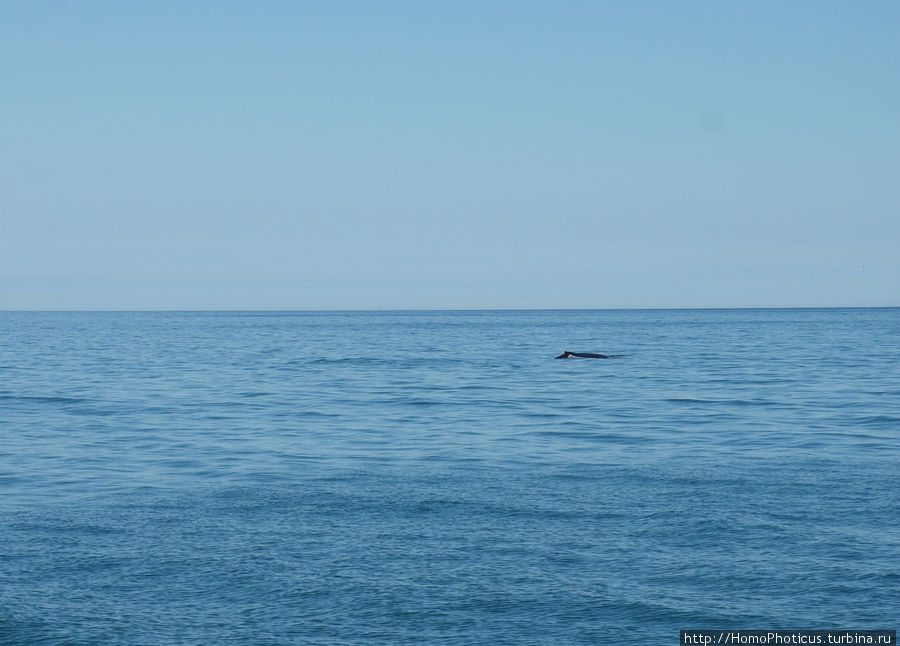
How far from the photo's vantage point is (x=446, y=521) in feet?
46.9

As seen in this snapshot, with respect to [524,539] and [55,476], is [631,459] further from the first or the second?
[55,476]

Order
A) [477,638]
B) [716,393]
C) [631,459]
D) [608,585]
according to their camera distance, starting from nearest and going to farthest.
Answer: [477,638]
[608,585]
[631,459]
[716,393]

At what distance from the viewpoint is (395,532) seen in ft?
44.7

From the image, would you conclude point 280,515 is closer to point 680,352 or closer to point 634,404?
point 634,404

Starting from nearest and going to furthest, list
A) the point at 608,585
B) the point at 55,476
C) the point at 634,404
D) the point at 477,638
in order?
A: the point at 477,638 → the point at 608,585 → the point at 55,476 → the point at 634,404

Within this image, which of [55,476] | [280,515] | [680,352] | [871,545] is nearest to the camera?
[871,545]

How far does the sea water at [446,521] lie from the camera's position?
1020 cm

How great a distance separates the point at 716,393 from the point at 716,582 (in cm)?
2535

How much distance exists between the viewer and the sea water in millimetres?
10203

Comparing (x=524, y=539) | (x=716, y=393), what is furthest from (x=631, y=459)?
(x=716, y=393)

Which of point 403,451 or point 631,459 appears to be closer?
point 631,459

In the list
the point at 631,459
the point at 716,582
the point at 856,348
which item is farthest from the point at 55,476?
the point at 856,348

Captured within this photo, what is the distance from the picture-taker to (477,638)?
9672 millimetres

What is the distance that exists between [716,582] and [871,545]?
8.88ft
